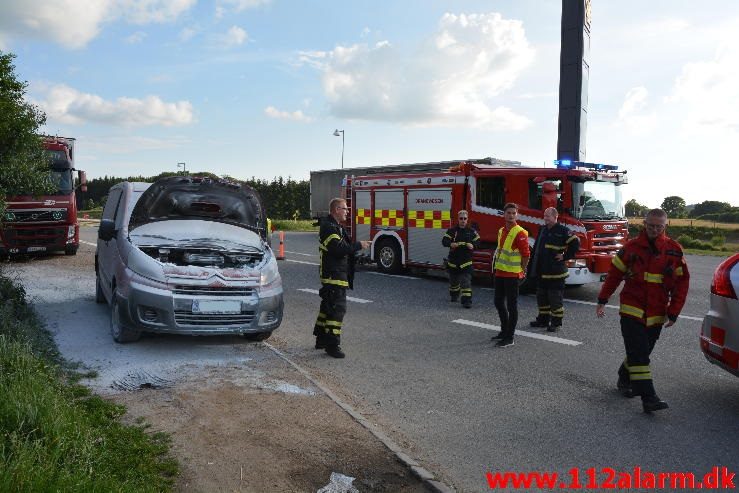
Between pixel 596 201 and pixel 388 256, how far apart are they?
486 centimetres

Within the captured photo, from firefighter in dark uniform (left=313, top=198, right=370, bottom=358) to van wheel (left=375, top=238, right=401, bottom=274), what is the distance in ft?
23.0

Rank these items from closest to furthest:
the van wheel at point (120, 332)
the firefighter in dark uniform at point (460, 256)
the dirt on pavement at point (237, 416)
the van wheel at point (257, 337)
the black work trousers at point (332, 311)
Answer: the dirt on pavement at point (237, 416)
the van wheel at point (120, 332)
the black work trousers at point (332, 311)
the van wheel at point (257, 337)
the firefighter in dark uniform at point (460, 256)

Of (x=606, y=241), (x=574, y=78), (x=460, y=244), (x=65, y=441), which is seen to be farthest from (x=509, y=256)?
(x=574, y=78)

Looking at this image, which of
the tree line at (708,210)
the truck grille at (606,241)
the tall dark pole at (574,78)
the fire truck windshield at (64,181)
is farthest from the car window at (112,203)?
the tree line at (708,210)

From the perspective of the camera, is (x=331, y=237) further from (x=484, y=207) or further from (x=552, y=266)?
(x=484, y=207)

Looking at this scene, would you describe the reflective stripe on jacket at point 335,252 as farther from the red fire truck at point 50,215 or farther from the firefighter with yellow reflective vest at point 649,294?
the red fire truck at point 50,215

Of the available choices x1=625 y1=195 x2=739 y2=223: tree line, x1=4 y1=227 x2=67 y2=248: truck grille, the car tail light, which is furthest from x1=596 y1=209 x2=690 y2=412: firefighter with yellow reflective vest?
x1=625 y1=195 x2=739 y2=223: tree line

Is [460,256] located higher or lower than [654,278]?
lower

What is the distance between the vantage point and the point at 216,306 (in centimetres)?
568

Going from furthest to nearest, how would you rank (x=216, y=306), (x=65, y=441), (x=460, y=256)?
(x=460, y=256)
(x=216, y=306)
(x=65, y=441)

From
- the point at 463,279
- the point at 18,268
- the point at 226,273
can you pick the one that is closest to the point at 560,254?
the point at 463,279

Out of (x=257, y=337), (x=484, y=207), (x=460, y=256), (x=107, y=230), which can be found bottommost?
(x=257, y=337)

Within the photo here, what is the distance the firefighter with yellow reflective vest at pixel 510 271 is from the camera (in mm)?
6680

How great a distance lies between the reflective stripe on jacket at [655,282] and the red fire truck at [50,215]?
1209 centimetres
